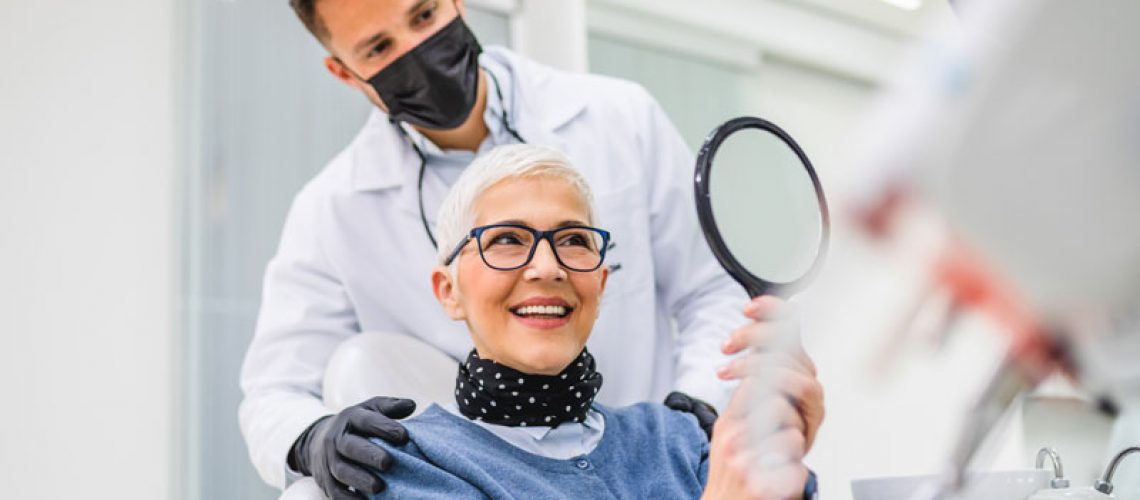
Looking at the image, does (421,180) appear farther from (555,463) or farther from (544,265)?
(555,463)

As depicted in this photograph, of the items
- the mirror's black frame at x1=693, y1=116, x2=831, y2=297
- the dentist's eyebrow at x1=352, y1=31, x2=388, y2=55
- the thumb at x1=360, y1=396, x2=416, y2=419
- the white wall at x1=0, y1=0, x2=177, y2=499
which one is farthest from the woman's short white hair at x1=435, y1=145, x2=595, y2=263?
the white wall at x1=0, y1=0, x2=177, y2=499

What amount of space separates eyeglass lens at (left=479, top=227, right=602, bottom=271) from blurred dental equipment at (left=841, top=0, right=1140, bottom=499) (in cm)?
104

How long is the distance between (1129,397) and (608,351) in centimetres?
149

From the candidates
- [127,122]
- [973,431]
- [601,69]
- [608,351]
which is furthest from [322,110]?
[973,431]

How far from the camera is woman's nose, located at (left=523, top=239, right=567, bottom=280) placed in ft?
4.52

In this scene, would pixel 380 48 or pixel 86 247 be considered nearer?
pixel 380 48

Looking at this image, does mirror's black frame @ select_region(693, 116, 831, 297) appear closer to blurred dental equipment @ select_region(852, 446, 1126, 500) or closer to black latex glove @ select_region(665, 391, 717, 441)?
blurred dental equipment @ select_region(852, 446, 1126, 500)

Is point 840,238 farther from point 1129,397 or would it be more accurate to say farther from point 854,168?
point 1129,397

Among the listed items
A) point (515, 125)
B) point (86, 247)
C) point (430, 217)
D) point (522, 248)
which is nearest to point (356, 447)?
point (522, 248)

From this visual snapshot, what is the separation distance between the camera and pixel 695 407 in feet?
5.17

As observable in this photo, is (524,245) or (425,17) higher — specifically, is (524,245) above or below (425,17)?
below

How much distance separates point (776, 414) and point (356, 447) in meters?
0.82

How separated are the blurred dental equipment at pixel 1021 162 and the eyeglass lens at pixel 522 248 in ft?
3.42

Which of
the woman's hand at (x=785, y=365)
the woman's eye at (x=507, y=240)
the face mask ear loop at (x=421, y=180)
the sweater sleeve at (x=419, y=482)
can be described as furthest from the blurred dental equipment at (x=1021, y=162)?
the face mask ear loop at (x=421, y=180)
